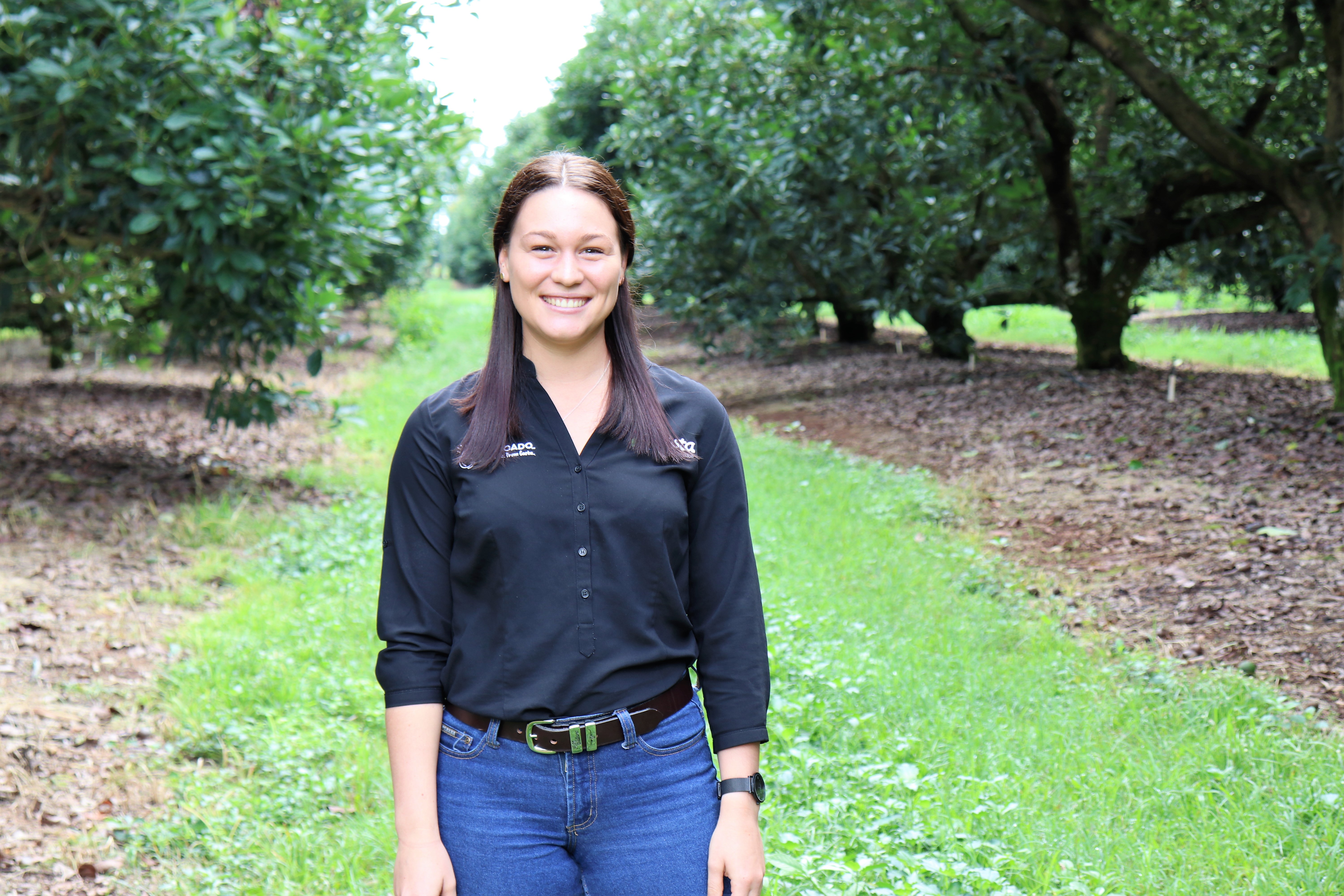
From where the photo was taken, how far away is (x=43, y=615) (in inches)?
240

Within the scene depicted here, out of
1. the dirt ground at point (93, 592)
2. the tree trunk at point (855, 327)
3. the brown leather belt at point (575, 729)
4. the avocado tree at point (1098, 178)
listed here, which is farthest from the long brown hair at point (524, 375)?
the tree trunk at point (855, 327)

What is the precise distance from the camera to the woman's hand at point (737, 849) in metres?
1.91

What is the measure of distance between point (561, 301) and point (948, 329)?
1471 centimetres

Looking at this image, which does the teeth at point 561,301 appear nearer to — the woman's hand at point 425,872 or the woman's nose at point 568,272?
the woman's nose at point 568,272

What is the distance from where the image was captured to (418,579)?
1.97m

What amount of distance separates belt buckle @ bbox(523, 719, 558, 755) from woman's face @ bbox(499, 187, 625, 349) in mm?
690

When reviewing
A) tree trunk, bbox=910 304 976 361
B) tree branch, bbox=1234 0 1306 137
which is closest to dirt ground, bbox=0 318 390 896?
tree trunk, bbox=910 304 976 361

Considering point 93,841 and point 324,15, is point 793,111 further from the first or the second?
point 93,841

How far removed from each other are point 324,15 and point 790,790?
21.6ft

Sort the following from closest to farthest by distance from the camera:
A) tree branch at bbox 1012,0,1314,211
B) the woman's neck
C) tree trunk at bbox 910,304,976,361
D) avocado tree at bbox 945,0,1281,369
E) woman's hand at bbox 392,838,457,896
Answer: woman's hand at bbox 392,838,457,896 → the woman's neck → tree branch at bbox 1012,0,1314,211 → avocado tree at bbox 945,0,1281,369 → tree trunk at bbox 910,304,976,361

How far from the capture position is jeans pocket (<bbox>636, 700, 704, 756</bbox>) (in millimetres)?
1936

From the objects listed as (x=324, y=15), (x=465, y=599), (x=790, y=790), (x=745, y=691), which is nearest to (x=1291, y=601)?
(x=790, y=790)

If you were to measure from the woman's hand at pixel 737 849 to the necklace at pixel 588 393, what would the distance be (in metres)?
0.74

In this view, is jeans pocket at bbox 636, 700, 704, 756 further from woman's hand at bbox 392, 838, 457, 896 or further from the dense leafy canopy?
the dense leafy canopy
